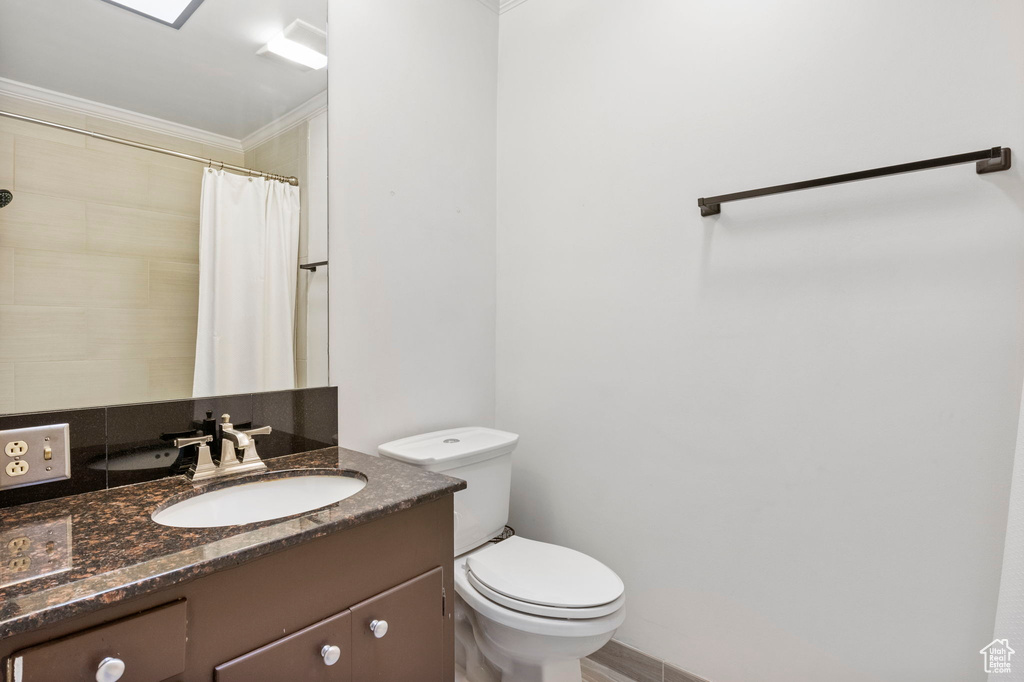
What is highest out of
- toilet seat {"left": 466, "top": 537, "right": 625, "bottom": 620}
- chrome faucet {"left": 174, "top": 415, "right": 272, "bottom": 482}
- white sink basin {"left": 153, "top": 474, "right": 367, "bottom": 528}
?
chrome faucet {"left": 174, "top": 415, "right": 272, "bottom": 482}

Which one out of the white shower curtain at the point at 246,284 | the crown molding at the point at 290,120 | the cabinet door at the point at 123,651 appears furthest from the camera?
the crown molding at the point at 290,120

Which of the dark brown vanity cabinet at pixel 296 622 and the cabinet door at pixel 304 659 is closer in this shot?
the dark brown vanity cabinet at pixel 296 622

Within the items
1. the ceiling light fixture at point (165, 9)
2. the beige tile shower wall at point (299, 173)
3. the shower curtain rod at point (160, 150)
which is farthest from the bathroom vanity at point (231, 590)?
the ceiling light fixture at point (165, 9)

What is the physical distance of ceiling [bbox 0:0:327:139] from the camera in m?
1.07

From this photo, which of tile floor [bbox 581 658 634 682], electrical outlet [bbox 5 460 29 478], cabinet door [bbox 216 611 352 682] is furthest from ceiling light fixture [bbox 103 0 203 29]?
tile floor [bbox 581 658 634 682]

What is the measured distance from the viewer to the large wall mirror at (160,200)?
3.43 feet

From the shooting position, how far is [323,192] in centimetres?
153

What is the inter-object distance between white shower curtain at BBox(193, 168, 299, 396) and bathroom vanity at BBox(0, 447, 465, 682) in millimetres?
304

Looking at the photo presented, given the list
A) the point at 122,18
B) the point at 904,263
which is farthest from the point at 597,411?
the point at 122,18

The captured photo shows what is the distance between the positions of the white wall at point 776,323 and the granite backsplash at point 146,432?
90 cm

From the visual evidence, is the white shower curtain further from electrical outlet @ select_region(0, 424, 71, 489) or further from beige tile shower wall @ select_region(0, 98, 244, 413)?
electrical outlet @ select_region(0, 424, 71, 489)

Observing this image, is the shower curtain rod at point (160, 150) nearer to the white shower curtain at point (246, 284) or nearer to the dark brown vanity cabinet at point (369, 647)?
the white shower curtain at point (246, 284)

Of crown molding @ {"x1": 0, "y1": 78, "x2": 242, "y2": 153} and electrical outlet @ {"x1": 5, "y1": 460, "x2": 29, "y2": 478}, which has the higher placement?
crown molding @ {"x1": 0, "y1": 78, "x2": 242, "y2": 153}

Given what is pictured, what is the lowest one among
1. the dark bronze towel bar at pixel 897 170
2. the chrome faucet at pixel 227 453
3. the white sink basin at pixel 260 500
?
the white sink basin at pixel 260 500
